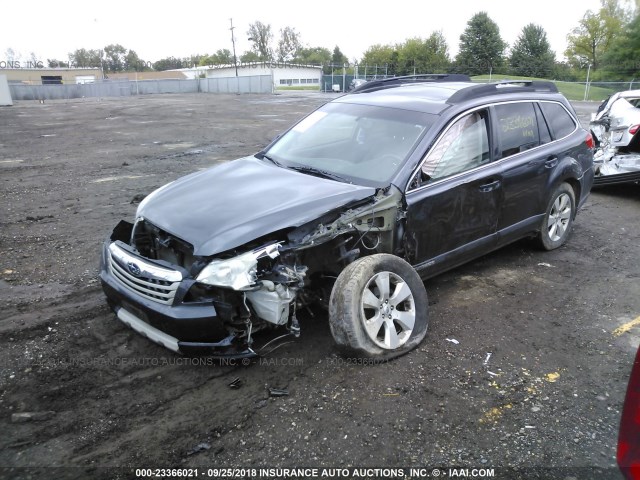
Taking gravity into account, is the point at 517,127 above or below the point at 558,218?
above

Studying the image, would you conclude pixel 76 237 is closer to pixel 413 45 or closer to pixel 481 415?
pixel 481 415

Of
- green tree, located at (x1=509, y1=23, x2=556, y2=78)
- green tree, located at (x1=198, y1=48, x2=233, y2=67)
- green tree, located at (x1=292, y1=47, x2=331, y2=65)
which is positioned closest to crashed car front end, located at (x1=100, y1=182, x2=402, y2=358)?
green tree, located at (x1=509, y1=23, x2=556, y2=78)

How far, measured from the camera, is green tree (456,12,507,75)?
57.1 metres

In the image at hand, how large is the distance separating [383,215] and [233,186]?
3.97 ft

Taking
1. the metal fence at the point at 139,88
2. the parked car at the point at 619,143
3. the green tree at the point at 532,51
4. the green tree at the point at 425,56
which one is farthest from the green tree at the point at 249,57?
the parked car at the point at 619,143

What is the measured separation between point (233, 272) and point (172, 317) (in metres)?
0.47

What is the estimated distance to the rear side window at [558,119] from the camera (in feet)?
17.8

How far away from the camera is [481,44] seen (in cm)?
5850

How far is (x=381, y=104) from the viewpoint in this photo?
4.71 m

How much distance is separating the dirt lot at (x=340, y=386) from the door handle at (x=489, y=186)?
0.98 meters

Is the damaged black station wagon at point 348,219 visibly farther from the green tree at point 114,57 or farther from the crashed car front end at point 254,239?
the green tree at point 114,57

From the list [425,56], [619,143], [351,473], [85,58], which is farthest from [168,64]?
[351,473]

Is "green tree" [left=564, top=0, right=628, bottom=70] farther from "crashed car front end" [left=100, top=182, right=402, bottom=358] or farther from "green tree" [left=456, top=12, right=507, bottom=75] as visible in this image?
"crashed car front end" [left=100, top=182, right=402, bottom=358]

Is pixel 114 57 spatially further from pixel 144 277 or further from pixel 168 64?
pixel 144 277
